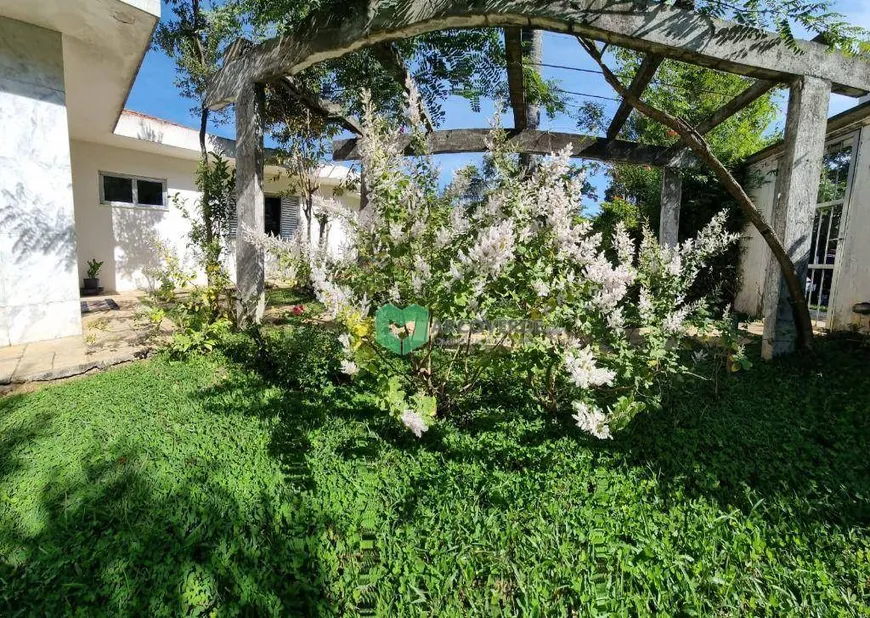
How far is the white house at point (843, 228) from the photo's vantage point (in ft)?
16.7

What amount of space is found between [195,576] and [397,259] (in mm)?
1801

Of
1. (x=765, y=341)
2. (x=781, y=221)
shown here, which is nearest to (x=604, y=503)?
(x=765, y=341)

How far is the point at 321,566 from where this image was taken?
167cm

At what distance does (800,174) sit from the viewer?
11.7 ft

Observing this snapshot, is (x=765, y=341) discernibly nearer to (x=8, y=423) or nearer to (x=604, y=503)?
(x=604, y=503)

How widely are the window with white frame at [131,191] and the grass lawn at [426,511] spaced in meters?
7.33

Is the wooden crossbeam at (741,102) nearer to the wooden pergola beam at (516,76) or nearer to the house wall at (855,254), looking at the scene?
the house wall at (855,254)

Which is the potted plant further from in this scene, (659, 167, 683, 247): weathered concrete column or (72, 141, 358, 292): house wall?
(659, 167, 683, 247): weathered concrete column

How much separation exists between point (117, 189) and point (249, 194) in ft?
20.6

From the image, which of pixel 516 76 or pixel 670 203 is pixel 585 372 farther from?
pixel 670 203

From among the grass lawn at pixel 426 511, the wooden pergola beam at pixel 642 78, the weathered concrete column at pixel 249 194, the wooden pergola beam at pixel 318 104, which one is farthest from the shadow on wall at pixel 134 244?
the wooden pergola beam at pixel 642 78

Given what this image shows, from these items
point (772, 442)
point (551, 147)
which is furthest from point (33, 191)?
point (772, 442)

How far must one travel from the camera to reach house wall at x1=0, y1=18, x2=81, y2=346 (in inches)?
152

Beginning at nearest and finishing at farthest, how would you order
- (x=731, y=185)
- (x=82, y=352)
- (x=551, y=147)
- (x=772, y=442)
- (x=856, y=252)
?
(x=772, y=442), (x=731, y=185), (x=82, y=352), (x=856, y=252), (x=551, y=147)
